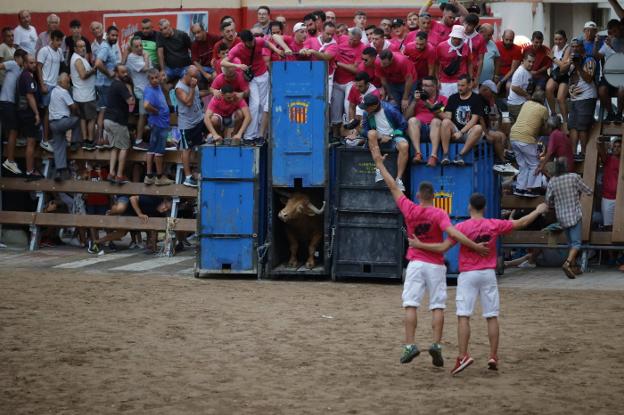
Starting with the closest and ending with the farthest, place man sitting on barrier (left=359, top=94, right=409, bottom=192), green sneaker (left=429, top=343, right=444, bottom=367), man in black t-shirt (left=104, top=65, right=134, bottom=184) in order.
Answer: green sneaker (left=429, top=343, right=444, bottom=367)
man sitting on barrier (left=359, top=94, right=409, bottom=192)
man in black t-shirt (left=104, top=65, right=134, bottom=184)

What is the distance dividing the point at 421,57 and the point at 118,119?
5.88 meters

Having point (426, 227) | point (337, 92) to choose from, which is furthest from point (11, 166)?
point (426, 227)

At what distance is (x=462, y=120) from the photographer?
18516 mm

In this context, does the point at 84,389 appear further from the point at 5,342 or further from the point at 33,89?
the point at 33,89

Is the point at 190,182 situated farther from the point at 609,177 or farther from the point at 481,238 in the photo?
the point at 481,238

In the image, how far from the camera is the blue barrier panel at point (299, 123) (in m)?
18.5

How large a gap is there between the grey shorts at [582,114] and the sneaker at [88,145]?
29.3 ft

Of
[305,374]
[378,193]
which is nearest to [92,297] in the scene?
[378,193]

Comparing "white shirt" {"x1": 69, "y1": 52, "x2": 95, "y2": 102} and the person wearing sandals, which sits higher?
"white shirt" {"x1": 69, "y1": 52, "x2": 95, "y2": 102}

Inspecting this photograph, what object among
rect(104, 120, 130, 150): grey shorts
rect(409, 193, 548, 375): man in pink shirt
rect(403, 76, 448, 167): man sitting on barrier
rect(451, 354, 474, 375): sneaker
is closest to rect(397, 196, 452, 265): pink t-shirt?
rect(409, 193, 548, 375): man in pink shirt

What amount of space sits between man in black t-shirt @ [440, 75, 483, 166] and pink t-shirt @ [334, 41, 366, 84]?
2.01m

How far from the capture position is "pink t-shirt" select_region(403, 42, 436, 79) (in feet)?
64.4

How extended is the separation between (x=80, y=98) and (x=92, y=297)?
6445 millimetres

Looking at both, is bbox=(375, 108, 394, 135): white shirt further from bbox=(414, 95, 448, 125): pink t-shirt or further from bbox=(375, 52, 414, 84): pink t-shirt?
bbox=(375, 52, 414, 84): pink t-shirt
